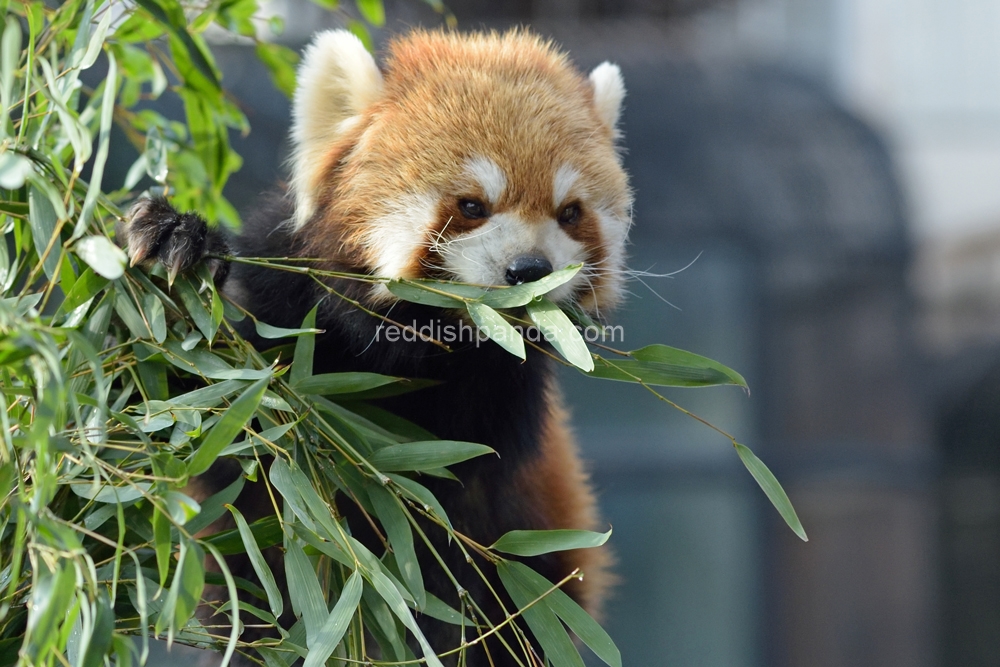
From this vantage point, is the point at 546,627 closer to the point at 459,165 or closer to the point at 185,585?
the point at 185,585

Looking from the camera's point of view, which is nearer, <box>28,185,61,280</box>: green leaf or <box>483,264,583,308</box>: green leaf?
<box>28,185,61,280</box>: green leaf

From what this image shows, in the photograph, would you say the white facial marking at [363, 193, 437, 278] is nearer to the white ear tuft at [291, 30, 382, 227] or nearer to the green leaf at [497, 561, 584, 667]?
the white ear tuft at [291, 30, 382, 227]

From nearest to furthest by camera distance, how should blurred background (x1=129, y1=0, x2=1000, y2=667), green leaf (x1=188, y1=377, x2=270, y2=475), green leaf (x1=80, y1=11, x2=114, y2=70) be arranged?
1. green leaf (x1=188, y1=377, x2=270, y2=475)
2. green leaf (x1=80, y1=11, x2=114, y2=70)
3. blurred background (x1=129, y1=0, x2=1000, y2=667)

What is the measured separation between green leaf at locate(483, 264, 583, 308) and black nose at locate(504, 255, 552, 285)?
0.08 meters

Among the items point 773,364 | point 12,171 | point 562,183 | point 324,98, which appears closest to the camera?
point 12,171

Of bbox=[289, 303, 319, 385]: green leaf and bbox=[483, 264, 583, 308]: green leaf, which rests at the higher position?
bbox=[483, 264, 583, 308]: green leaf

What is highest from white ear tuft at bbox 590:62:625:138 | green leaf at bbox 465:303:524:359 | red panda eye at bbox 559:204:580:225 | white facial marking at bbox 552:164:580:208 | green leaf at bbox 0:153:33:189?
green leaf at bbox 0:153:33:189

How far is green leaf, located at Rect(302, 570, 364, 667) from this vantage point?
0.80 m

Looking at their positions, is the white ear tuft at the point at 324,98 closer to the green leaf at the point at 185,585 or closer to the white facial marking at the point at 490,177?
the white facial marking at the point at 490,177

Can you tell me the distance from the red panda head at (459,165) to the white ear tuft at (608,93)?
2cm

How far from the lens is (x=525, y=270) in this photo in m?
1.08

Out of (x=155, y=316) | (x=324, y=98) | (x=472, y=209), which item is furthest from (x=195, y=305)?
(x=324, y=98)

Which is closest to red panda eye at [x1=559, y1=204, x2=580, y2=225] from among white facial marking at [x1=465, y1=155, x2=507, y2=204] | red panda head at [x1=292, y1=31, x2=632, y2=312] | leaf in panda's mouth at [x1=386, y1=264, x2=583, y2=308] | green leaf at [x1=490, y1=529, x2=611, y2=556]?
red panda head at [x1=292, y1=31, x2=632, y2=312]

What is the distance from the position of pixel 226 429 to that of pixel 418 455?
251 millimetres
